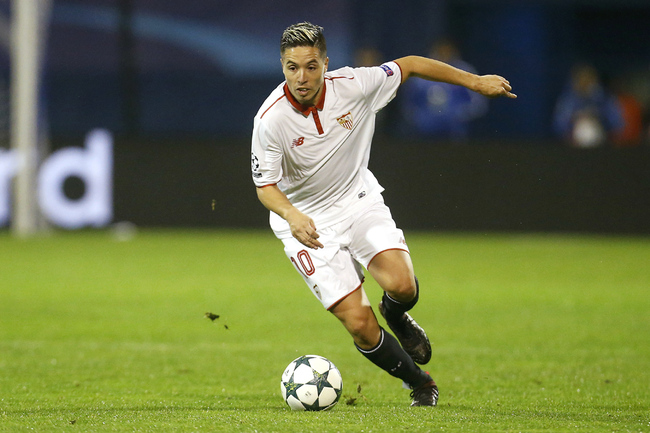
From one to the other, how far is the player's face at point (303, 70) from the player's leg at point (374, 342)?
1075 mm

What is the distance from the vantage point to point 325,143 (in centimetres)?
546

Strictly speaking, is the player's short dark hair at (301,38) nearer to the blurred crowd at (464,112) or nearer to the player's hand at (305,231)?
the player's hand at (305,231)

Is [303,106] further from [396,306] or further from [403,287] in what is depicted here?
[396,306]

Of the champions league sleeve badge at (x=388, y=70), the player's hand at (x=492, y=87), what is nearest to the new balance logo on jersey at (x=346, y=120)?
the champions league sleeve badge at (x=388, y=70)

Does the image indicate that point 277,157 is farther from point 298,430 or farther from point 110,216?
point 110,216

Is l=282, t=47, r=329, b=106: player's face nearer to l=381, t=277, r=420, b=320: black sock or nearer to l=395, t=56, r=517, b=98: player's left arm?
l=395, t=56, r=517, b=98: player's left arm

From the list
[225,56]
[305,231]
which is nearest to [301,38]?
[305,231]

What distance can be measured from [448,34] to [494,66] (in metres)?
2.63

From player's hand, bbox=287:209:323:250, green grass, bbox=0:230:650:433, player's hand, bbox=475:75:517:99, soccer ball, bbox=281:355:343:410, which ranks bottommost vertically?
green grass, bbox=0:230:650:433

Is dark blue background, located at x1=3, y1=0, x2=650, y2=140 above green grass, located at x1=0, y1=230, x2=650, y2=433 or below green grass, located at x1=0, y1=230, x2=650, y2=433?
above

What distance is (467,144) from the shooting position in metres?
15.4

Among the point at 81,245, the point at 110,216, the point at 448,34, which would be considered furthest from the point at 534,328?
the point at 448,34

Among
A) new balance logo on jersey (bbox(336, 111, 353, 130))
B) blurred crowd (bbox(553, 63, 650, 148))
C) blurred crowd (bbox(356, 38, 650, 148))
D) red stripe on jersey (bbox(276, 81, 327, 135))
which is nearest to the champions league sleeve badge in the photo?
new balance logo on jersey (bbox(336, 111, 353, 130))

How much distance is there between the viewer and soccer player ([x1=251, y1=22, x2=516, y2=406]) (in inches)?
206
